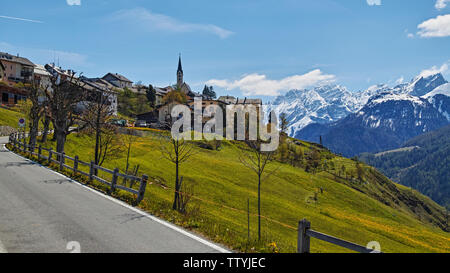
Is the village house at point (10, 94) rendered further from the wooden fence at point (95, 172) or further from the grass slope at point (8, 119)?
the wooden fence at point (95, 172)

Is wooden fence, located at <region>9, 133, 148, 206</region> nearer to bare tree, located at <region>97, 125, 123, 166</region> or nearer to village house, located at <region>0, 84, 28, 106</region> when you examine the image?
bare tree, located at <region>97, 125, 123, 166</region>

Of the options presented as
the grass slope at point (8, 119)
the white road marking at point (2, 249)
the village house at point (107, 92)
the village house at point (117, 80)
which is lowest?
Answer: the white road marking at point (2, 249)

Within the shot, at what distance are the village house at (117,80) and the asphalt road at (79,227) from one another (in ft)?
539

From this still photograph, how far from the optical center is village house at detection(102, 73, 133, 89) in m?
172

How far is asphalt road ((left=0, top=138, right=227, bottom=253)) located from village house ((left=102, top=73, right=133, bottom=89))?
164 metres

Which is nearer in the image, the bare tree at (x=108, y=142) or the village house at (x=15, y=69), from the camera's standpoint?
the bare tree at (x=108, y=142)

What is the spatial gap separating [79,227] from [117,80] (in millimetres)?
173107

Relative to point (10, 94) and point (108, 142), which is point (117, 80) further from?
point (108, 142)

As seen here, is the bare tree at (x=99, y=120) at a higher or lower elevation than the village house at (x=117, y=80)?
lower

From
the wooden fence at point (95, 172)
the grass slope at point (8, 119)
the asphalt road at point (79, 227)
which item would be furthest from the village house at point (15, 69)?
the asphalt road at point (79, 227)

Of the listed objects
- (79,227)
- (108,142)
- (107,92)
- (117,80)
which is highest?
(117,80)

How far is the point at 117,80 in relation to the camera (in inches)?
6791

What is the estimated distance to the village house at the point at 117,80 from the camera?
172125 mm

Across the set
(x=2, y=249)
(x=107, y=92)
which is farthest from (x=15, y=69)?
(x=2, y=249)
